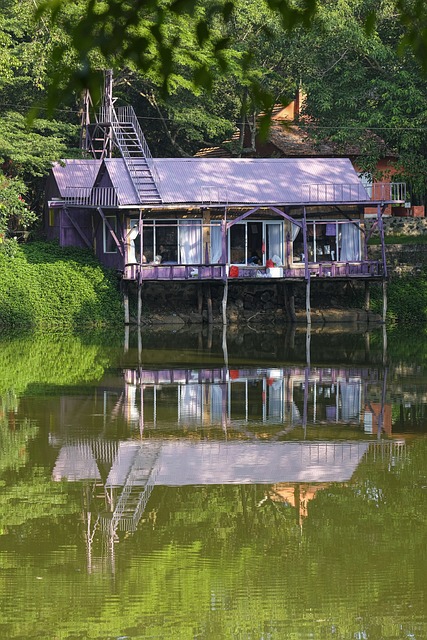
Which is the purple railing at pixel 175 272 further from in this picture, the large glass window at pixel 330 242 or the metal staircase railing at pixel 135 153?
the large glass window at pixel 330 242

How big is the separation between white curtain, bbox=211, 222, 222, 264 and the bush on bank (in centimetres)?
348

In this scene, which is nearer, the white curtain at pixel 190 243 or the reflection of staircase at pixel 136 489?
the reflection of staircase at pixel 136 489

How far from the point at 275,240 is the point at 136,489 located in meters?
27.0

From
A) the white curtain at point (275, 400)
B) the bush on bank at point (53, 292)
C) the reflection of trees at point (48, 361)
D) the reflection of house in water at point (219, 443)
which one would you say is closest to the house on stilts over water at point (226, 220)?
the bush on bank at point (53, 292)

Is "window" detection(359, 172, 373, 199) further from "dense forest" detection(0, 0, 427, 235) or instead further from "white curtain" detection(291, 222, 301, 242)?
"white curtain" detection(291, 222, 301, 242)

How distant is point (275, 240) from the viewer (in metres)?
40.4

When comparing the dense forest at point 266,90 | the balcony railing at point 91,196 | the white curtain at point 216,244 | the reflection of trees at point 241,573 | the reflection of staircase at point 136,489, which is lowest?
the reflection of trees at point 241,573

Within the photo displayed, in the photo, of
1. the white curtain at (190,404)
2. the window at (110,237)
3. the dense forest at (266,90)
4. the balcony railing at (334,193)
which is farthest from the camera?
the window at (110,237)

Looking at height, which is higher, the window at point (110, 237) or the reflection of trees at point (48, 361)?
the window at point (110, 237)

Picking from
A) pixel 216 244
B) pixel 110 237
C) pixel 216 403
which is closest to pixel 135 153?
pixel 110 237

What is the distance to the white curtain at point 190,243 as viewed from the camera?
131 ft

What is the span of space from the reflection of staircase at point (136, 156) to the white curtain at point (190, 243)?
6.04ft

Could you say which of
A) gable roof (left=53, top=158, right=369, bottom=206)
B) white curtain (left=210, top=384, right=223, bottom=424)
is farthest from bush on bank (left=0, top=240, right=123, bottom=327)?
white curtain (left=210, top=384, right=223, bottom=424)

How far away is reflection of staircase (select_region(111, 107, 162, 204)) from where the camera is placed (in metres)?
38.5
